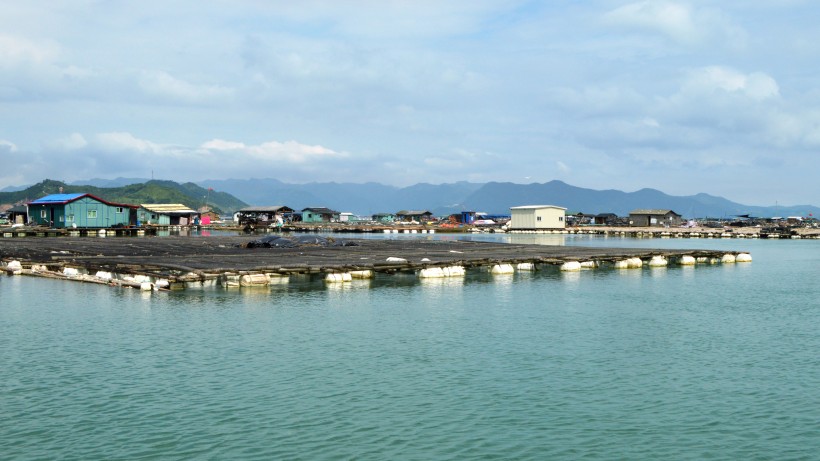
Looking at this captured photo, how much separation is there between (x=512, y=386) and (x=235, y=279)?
82.9 feet

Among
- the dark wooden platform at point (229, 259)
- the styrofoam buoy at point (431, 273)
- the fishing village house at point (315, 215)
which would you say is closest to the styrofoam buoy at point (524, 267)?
the dark wooden platform at point (229, 259)

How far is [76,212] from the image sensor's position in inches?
4338

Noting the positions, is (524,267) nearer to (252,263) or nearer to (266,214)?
(252,263)

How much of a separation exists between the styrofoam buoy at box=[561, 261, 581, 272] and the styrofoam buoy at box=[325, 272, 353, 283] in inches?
779

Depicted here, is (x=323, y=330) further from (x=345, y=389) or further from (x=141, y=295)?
(x=141, y=295)

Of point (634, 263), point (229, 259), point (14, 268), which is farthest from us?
point (634, 263)

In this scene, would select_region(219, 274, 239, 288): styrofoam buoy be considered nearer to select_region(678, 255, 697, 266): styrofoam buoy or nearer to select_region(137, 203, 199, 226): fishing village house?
select_region(678, 255, 697, 266): styrofoam buoy

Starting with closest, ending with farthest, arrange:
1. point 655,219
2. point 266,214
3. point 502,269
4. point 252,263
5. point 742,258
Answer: point 252,263
point 502,269
point 742,258
point 266,214
point 655,219

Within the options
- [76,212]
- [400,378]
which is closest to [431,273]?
[400,378]

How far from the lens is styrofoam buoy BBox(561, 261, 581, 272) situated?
56.1 meters

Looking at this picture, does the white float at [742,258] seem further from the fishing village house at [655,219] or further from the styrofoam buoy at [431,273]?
the fishing village house at [655,219]

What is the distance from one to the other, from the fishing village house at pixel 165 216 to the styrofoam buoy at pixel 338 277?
335 feet

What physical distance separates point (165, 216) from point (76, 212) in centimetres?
3795

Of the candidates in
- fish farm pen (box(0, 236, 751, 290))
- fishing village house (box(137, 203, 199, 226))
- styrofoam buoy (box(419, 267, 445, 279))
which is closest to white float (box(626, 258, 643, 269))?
fish farm pen (box(0, 236, 751, 290))
